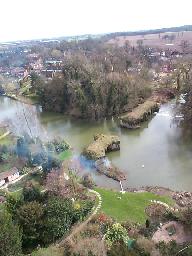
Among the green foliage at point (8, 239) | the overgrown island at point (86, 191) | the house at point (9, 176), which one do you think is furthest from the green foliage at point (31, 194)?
the house at point (9, 176)

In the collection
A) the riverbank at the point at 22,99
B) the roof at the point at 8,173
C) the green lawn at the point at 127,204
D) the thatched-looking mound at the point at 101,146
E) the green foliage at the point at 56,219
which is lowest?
the riverbank at the point at 22,99

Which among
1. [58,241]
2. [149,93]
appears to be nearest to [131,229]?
[58,241]

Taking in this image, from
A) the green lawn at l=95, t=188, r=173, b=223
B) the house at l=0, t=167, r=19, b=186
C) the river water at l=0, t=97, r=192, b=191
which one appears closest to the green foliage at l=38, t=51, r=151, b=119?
the river water at l=0, t=97, r=192, b=191

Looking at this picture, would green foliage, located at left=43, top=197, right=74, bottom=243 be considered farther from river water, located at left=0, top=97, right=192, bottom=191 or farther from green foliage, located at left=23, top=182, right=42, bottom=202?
river water, located at left=0, top=97, right=192, bottom=191

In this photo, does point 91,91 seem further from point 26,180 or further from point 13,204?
point 13,204

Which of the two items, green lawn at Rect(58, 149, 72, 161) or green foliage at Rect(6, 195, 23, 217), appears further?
green lawn at Rect(58, 149, 72, 161)

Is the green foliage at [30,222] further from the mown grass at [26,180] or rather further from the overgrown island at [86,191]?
the mown grass at [26,180]
